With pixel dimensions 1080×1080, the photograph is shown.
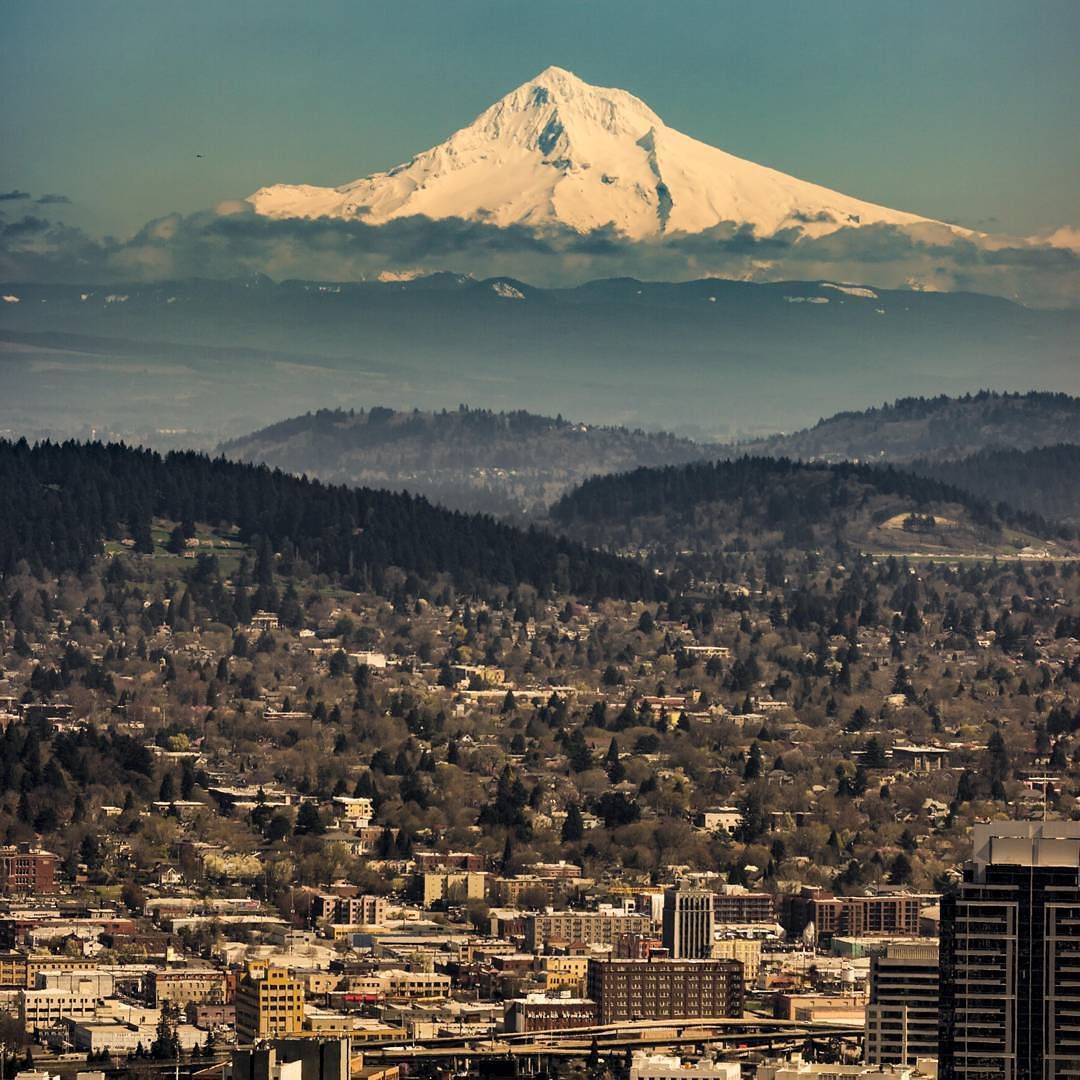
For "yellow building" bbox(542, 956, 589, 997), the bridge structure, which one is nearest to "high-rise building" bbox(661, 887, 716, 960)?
"yellow building" bbox(542, 956, 589, 997)

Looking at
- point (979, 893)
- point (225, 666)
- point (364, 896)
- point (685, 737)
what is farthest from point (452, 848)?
point (979, 893)

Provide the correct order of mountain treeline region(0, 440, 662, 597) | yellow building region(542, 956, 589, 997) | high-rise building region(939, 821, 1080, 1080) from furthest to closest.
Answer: mountain treeline region(0, 440, 662, 597) → yellow building region(542, 956, 589, 997) → high-rise building region(939, 821, 1080, 1080)

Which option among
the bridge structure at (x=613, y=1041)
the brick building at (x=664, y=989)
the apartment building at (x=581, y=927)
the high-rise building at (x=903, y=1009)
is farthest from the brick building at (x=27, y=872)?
the high-rise building at (x=903, y=1009)

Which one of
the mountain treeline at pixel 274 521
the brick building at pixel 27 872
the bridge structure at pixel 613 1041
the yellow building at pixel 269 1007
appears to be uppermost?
the mountain treeline at pixel 274 521

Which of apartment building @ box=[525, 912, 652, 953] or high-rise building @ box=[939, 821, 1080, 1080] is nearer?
high-rise building @ box=[939, 821, 1080, 1080]

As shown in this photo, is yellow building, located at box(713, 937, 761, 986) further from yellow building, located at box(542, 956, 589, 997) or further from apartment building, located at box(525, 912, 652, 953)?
yellow building, located at box(542, 956, 589, 997)

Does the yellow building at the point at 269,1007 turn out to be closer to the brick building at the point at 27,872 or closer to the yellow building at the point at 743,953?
the yellow building at the point at 743,953

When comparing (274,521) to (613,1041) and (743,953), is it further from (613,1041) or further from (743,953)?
(613,1041)
